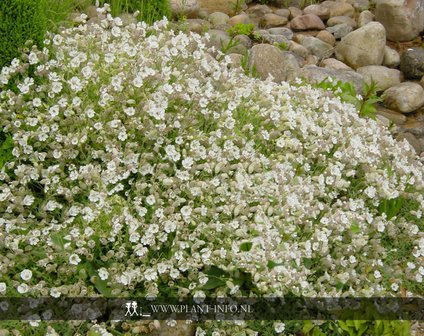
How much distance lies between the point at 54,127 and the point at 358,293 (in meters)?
2.54

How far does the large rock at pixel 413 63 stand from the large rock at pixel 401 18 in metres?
0.87

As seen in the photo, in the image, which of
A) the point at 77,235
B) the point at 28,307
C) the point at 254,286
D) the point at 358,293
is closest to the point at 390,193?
the point at 358,293

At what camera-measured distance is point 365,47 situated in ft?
24.7

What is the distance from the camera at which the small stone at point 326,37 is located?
810 cm

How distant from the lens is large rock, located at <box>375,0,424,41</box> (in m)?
8.24

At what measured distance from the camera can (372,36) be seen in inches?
295

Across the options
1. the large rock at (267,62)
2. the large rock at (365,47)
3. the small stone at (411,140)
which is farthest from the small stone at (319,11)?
the small stone at (411,140)

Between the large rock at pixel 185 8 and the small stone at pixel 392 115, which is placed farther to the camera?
the large rock at pixel 185 8

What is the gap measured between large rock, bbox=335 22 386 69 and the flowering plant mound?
371 cm

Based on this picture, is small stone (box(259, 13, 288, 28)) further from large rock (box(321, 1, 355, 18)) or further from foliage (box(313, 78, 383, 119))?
foliage (box(313, 78, 383, 119))

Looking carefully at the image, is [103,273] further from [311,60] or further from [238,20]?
[238,20]

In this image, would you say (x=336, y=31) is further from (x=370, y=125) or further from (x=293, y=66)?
(x=370, y=125)

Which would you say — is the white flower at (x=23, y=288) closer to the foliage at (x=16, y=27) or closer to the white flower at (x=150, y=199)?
the white flower at (x=150, y=199)

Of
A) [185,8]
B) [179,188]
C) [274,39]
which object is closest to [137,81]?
[179,188]
